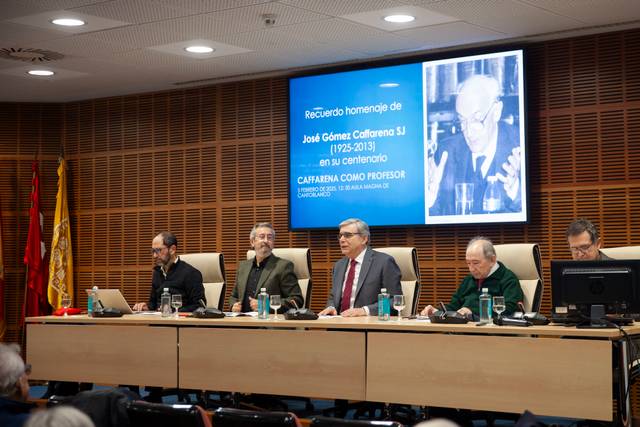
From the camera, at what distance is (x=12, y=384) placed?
3426mm

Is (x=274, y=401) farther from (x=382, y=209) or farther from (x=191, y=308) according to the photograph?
(x=382, y=209)

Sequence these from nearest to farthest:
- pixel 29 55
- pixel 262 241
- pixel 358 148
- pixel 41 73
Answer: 1. pixel 262 241
2. pixel 29 55
3. pixel 358 148
4. pixel 41 73

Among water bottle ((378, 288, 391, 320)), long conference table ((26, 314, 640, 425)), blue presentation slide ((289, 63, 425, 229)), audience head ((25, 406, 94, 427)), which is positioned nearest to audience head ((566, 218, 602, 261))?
long conference table ((26, 314, 640, 425))

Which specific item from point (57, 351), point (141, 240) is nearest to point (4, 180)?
point (141, 240)

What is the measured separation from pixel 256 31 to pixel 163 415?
463 cm

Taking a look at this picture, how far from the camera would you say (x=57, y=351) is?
6645mm

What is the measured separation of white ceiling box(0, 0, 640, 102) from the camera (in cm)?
681

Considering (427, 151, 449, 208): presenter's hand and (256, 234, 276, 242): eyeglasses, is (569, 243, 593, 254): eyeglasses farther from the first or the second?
(256, 234, 276, 242): eyeglasses

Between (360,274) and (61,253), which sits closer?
(360,274)

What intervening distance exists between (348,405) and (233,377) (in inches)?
41.9

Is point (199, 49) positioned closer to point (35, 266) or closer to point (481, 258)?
point (481, 258)

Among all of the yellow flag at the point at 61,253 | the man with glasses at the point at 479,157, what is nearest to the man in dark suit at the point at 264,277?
the man with glasses at the point at 479,157

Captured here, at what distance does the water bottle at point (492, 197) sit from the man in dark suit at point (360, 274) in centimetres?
138

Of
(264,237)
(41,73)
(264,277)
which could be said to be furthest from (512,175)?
(41,73)
